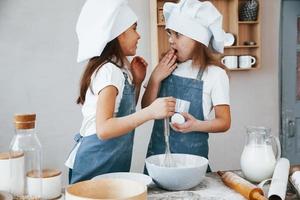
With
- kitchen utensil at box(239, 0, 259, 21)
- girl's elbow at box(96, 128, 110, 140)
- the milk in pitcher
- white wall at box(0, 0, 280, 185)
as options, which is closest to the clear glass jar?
girl's elbow at box(96, 128, 110, 140)

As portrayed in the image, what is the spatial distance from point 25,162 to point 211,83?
0.95 meters

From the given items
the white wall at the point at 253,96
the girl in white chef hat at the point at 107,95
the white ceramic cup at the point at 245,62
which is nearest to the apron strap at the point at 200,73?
the girl in white chef hat at the point at 107,95

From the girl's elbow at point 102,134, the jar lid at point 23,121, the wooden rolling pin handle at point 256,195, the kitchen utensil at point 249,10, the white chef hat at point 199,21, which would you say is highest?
the kitchen utensil at point 249,10

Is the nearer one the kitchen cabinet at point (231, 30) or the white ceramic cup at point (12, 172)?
the white ceramic cup at point (12, 172)

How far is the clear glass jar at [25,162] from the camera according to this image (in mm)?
1034

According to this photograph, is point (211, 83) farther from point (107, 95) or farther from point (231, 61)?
point (231, 61)

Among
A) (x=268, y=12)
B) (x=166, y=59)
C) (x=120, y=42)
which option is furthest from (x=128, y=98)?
(x=268, y=12)

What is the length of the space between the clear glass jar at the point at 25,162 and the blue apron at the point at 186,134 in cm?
83

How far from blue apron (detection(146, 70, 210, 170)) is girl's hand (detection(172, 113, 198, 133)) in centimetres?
9

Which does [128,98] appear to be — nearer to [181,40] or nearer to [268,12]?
[181,40]

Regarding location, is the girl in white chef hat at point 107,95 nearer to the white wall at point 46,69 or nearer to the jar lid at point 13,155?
the jar lid at point 13,155

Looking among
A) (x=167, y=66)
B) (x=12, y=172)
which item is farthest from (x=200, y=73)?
(x=12, y=172)

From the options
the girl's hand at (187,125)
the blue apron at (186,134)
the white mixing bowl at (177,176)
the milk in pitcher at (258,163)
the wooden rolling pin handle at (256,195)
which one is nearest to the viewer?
the wooden rolling pin handle at (256,195)

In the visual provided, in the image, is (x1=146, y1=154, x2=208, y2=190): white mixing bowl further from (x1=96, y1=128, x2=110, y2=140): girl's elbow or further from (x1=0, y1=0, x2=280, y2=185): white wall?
(x1=0, y1=0, x2=280, y2=185): white wall
